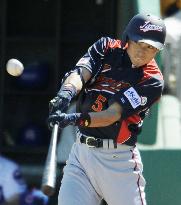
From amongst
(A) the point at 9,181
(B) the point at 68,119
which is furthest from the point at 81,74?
(A) the point at 9,181

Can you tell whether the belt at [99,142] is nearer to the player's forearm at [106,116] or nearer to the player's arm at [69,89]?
the player's forearm at [106,116]

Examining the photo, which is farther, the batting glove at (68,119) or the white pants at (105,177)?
the white pants at (105,177)

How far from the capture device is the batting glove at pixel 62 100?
4.12m

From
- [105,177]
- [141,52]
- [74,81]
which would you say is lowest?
[105,177]

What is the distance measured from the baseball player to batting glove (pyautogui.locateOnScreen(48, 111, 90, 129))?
0.40ft

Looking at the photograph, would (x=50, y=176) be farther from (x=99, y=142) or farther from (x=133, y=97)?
(x=133, y=97)

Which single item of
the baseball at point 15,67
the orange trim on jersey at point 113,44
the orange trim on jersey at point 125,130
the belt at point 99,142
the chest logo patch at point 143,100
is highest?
the orange trim on jersey at point 113,44

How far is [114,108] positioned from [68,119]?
0.37m

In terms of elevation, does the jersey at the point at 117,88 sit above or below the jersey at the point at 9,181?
above

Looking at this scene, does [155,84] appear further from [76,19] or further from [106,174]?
[76,19]

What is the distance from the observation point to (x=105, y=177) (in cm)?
450

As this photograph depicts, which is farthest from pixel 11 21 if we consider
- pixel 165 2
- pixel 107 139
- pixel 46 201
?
pixel 107 139

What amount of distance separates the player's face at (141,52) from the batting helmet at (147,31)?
0.03m

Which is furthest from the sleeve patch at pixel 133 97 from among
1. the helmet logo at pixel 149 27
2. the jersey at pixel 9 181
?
the jersey at pixel 9 181
